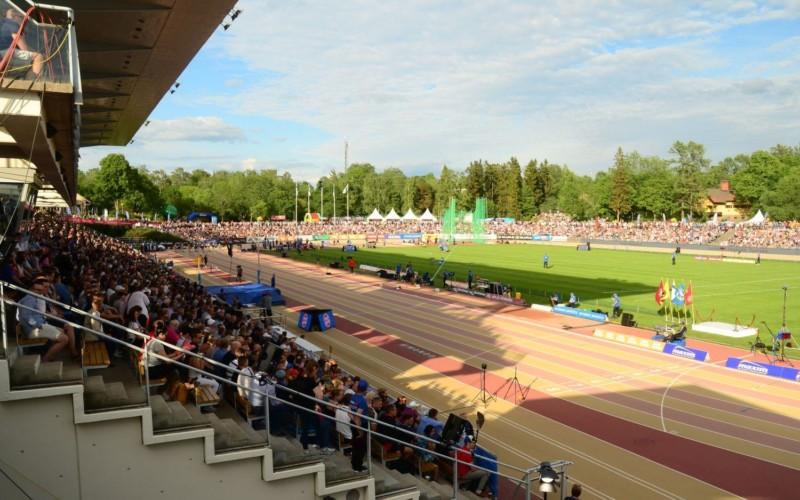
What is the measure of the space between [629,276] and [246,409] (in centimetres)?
4505

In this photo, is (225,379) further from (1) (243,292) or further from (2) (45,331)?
(1) (243,292)

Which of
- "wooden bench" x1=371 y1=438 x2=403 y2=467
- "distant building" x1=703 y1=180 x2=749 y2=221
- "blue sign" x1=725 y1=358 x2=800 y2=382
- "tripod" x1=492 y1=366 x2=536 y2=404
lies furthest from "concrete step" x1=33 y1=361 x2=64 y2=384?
"distant building" x1=703 y1=180 x2=749 y2=221

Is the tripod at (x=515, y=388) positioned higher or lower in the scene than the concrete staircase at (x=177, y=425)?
lower

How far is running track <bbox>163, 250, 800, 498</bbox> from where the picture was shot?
518 inches

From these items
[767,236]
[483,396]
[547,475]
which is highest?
[767,236]

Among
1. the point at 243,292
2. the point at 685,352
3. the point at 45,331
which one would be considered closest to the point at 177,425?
the point at 45,331

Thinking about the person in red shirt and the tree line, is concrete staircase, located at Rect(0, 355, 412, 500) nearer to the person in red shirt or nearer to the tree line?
the person in red shirt

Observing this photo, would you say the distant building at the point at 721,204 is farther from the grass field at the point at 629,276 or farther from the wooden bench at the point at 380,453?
the wooden bench at the point at 380,453

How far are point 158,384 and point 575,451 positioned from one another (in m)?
10.7

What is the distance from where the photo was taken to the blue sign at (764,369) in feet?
64.5

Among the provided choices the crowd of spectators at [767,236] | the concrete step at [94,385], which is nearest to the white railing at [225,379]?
the concrete step at [94,385]

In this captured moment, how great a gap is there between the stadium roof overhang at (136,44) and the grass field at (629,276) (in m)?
23.9

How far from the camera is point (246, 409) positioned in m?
7.82

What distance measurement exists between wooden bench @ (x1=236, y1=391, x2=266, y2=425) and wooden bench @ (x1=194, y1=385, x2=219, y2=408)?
40 cm
